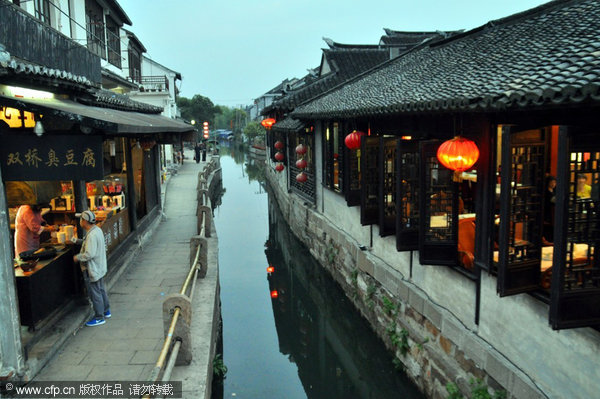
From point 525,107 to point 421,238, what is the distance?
2.97 metres

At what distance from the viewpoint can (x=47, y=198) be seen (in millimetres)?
11281

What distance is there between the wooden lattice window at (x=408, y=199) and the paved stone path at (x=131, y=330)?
4.32 m

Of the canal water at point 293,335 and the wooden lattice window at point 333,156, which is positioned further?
the wooden lattice window at point 333,156

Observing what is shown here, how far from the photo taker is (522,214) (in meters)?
5.28

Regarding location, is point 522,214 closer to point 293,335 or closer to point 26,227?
point 293,335

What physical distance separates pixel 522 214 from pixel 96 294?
6754mm

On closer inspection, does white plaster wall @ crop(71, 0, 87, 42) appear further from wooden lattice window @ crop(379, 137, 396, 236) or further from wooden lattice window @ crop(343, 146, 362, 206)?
wooden lattice window @ crop(379, 137, 396, 236)

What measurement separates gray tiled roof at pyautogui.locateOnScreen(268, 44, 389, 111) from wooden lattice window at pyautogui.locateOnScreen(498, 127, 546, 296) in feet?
46.7

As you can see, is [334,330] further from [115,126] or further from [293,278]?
[115,126]

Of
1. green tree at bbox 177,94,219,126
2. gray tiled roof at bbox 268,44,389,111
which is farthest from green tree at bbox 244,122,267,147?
gray tiled roof at bbox 268,44,389,111

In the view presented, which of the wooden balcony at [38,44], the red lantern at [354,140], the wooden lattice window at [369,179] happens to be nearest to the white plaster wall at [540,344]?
the wooden lattice window at [369,179]

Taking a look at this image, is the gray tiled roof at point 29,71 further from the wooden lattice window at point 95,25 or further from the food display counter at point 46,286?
the wooden lattice window at point 95,25

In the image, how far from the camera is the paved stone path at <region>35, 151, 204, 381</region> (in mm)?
6664

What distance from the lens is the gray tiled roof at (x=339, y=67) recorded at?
1944 centimetres
